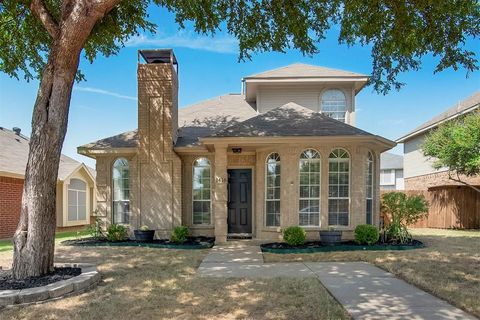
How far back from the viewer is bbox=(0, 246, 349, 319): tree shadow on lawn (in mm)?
4199

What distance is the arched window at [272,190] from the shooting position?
9914 mm

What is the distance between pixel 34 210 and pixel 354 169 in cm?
763

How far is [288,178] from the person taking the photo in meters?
9.54

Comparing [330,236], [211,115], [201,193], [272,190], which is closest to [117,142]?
[201,193]

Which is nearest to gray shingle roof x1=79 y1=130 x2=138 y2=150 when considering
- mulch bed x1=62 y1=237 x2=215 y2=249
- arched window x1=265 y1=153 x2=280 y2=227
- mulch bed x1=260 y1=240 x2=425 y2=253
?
mulch bed x1=62 y1=237 x2=215 y2=249

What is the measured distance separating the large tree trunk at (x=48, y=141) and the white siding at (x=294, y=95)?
843cm

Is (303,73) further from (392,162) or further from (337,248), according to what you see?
(392,162)

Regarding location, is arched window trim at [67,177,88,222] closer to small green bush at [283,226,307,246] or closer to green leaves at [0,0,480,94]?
green leaves at [0,0,480,94]

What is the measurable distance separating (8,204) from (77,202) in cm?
456

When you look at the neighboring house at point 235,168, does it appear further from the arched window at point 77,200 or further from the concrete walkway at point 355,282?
the arched window at point 77,200

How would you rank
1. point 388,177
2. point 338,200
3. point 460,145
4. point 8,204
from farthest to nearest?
1. point 388,177
2. point 460,145
3. point 8,204
4. point 338,200

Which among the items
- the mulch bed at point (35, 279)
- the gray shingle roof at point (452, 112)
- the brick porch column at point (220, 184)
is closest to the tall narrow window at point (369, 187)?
the brick porch column at point (220, 184)

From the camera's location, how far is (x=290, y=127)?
9766mm

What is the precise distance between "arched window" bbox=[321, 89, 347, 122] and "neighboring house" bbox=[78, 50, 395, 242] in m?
0.55
